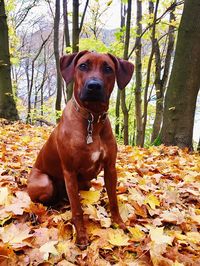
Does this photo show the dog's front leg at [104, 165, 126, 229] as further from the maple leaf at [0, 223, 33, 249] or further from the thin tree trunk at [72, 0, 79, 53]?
the thin tree trunk at [72, 0, 79, 53]

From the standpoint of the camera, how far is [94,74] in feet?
8.16

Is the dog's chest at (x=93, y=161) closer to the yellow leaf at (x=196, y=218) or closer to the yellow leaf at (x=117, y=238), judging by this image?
the yellow leaf at (x=117, y=238)

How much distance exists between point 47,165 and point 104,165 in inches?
25.6

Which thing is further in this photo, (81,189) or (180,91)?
(180,91)

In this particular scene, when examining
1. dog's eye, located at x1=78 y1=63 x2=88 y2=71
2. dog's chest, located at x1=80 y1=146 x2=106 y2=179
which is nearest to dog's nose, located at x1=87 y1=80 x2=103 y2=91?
dog's eye, located at x1=78 y1=63 x2=88 y2=71

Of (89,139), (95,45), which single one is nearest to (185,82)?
(95,45)

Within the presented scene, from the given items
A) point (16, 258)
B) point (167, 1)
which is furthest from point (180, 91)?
point (167, 1)

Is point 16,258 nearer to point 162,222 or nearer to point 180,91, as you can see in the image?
point 162,222

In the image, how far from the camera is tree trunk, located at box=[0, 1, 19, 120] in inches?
419

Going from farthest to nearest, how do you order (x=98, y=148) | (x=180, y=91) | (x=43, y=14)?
1. (x=43, y=14)
2. (x=180, y=91)
3. (x=98, y=148)

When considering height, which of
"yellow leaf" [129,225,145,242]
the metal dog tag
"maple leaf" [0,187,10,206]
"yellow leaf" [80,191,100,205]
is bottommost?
"yellow leaf" [129,225,145,242]

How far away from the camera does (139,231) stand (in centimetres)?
266

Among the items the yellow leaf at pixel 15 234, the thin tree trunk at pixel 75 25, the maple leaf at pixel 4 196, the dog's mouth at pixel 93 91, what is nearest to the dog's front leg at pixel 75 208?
Result: the yellow leaf at pixel 15 234

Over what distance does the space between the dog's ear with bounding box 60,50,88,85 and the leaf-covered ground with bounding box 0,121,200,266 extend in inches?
46.8
